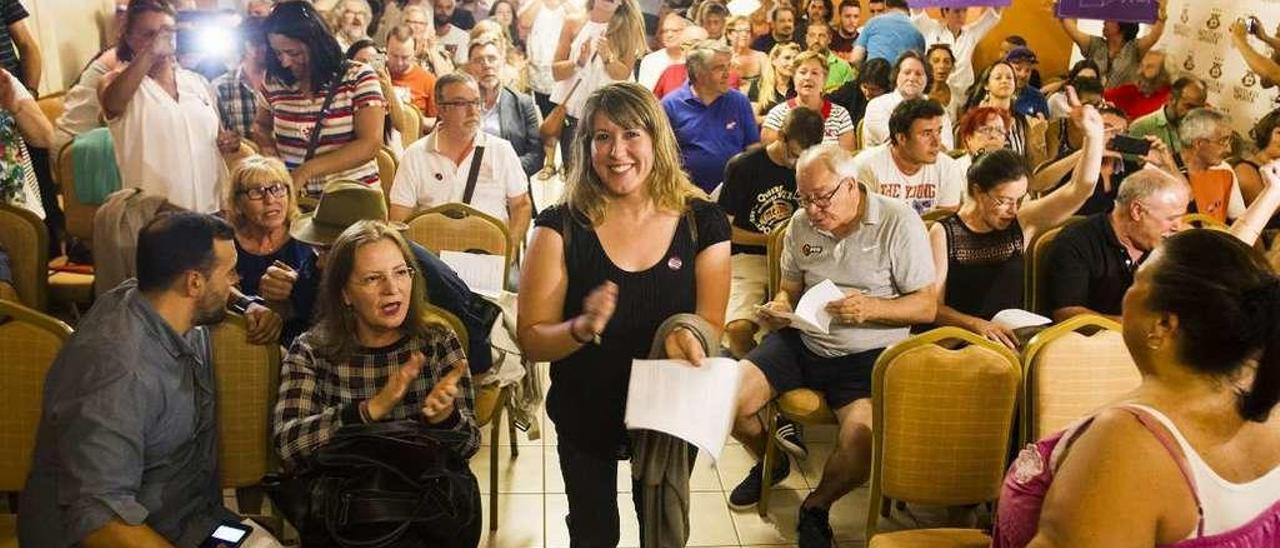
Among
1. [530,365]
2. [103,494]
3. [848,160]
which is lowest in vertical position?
[530,365]

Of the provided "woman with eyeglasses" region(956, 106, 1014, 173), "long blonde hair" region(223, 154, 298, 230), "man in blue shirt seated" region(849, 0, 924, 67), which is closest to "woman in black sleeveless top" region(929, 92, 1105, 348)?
"woman with eyeglasses" region(956, 106, 1014, 173)

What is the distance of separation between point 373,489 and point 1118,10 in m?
5.02

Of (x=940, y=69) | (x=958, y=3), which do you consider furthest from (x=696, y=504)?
(x=940, y=69)

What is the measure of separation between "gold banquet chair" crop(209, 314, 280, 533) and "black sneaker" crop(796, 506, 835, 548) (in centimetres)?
165

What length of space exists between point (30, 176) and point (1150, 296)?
4416 millimetres

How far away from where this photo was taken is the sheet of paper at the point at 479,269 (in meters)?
3.70

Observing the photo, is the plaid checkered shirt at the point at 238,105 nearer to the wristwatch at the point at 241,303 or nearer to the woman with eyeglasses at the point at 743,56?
the wristwatch at the point at 241,303

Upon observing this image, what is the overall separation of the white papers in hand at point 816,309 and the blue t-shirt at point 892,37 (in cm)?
481

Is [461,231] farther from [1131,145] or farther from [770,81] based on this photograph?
[770,81]

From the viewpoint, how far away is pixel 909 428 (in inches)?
112

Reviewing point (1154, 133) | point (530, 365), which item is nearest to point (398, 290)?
point (530, 365)

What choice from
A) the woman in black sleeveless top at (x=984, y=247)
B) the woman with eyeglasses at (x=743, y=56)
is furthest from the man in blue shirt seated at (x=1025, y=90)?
the woman in black sleeveless top at (x=984, y=247)

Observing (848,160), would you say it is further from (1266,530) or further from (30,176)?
(30,176)

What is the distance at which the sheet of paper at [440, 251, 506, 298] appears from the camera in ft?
12.1
